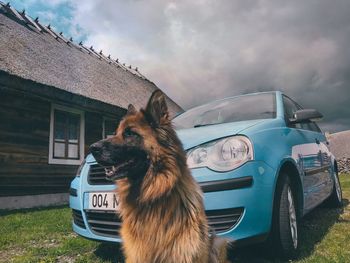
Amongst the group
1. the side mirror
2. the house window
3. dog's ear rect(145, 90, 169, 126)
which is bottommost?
dog's ear rect(145, 90, 169, 126)

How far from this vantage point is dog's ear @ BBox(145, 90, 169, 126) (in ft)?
8.96

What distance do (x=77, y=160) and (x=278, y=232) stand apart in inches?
358

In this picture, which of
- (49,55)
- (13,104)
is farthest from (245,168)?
(49,55)

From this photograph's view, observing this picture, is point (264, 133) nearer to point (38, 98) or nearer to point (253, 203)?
point (253, 203)

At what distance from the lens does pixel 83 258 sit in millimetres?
3803

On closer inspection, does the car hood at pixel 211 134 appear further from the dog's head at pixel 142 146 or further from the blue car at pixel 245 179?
the dog's head at pixel 142 146

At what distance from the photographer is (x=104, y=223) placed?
341 centimetres

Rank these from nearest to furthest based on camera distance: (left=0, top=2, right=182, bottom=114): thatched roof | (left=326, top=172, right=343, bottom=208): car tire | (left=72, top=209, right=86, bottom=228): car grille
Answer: (left=72, top=209, right=86, bottom=228): car grille, (left=326, top=172, right=343, bottom=208): car tire, (left=0, top=2, right=182, bottom=114): thatched roof

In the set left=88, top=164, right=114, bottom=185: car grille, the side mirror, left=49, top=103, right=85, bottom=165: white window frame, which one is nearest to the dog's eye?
left=88, top=164, right=114, bottom=185: car grille

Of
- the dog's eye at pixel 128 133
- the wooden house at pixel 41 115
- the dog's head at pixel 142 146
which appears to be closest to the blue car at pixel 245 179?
the dog's head at pixel 142 146

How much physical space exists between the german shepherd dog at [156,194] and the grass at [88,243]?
4.21ft

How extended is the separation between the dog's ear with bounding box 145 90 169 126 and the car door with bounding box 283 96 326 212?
1860 millimetres

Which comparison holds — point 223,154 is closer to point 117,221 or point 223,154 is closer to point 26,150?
point 117,221

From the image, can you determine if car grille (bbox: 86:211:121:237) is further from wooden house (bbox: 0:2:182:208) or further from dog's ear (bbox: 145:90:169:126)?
wooden house (bbox: 0:2:182:208)
